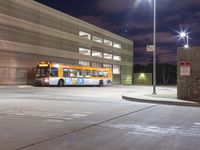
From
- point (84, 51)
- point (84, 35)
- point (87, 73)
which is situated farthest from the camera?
point (84, 51)

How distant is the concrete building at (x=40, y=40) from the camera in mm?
48812

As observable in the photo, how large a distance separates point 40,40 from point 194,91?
39905mm

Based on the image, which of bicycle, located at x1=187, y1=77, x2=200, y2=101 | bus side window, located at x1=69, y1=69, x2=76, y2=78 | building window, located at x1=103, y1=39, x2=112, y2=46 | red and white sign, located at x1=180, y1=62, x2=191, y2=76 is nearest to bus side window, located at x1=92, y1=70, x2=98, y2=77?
bus side window, located at x1=69, y1=69, x2=76, y2=78

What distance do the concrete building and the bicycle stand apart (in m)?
33.8

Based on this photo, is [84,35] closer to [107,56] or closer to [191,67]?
[107,56]

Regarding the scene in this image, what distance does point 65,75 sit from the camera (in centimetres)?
4362

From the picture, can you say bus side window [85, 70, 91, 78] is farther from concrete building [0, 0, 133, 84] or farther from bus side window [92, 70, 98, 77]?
concrete building [0, 0, 133, 84]

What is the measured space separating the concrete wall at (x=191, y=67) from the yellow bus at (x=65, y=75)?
23980mm

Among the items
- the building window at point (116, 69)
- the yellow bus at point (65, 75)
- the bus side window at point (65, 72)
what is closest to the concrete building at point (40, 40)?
the building window at point (116, 69)

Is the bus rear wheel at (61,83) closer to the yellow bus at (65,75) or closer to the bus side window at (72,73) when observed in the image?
the yellow bus at (65,75)

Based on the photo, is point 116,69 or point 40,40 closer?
point 40,40

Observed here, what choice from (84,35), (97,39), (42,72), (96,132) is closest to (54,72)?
(42,72)

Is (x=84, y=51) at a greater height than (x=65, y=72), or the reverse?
(x=84, y=51)

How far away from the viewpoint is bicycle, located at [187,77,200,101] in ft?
63.3
